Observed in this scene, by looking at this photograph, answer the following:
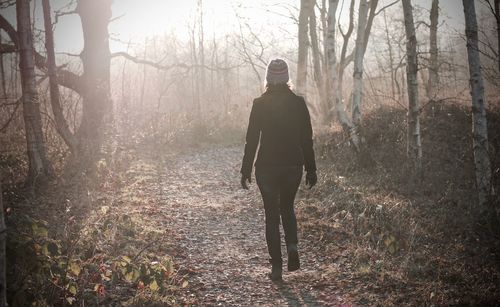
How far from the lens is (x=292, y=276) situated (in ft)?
16.3

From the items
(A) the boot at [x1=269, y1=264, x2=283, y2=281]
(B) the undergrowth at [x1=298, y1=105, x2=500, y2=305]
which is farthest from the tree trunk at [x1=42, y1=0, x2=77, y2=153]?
(A) the boot at [x1=269, y1=264, x2=283, y2=281]

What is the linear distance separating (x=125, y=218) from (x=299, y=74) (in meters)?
9.04

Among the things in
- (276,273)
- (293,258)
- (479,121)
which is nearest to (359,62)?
(479,121)

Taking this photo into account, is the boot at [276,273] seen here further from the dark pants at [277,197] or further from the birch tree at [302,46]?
the birch tree at [302,46]

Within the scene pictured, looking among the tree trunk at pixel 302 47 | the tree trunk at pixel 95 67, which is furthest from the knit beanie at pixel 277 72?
the tree trunk at pixel 302 47

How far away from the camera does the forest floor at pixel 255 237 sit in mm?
4102

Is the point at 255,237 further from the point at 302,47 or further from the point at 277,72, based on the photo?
the point at 302,47

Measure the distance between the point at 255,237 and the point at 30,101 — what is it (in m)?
5.40

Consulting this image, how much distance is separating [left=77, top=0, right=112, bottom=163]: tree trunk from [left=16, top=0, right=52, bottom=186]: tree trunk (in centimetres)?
342

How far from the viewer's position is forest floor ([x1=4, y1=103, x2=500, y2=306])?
4.10 metres

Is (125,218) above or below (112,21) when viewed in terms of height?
below

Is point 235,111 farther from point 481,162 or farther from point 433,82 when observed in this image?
point 481,162

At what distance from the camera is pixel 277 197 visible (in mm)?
4621

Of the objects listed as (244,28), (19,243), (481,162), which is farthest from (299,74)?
(19,243)
